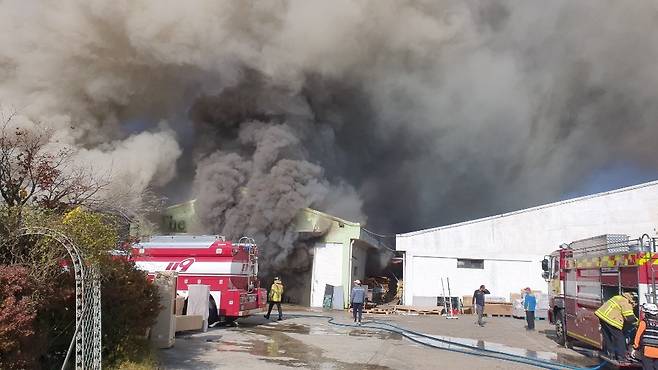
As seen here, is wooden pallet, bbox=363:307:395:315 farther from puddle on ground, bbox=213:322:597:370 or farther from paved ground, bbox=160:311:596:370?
puddle on ground, bbox=213:322:597:370

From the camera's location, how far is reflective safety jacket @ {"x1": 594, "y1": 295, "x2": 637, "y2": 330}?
7.72 m

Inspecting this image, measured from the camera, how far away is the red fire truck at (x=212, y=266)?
44.4ft

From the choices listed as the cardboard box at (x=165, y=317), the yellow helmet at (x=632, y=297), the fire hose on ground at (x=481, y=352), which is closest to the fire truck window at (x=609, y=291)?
the yellow helmet at (x=632, y=297)

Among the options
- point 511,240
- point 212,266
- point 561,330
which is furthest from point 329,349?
point 511,240

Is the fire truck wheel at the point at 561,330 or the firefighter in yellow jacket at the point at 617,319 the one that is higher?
the firefighter in yellow jacket at the point at 617,319

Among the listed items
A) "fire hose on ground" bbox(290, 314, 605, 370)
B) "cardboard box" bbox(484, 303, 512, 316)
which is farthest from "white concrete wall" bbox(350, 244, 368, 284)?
"fire hose on ground" bbox(290, 314, 605, 370)

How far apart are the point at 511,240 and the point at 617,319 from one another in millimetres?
17959

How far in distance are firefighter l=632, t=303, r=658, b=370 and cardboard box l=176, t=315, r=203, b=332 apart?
7988 millimetres

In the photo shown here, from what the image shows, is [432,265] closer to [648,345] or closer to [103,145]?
[103,145]

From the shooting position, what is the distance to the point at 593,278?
960 cm

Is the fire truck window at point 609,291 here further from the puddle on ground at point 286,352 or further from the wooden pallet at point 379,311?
the wooden pallet at point 379,311

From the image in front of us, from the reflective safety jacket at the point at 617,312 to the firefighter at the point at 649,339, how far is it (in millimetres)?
759

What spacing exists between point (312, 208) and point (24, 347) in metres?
19.2

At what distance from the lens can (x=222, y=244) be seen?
13820 mm
